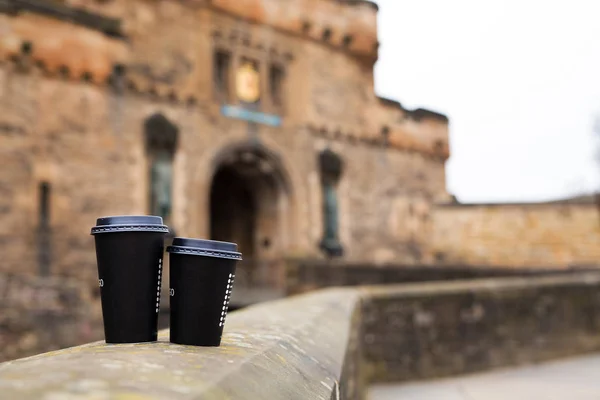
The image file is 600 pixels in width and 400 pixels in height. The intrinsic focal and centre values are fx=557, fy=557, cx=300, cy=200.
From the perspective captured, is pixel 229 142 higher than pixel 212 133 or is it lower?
lower

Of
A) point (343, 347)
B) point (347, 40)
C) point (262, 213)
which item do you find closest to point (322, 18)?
point (347, 40)

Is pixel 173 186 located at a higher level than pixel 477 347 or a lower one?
higher

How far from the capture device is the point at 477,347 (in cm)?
536

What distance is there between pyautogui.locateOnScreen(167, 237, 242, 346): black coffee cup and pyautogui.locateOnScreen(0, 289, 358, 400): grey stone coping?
2.6 inches

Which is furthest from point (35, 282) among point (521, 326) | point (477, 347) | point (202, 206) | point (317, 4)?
point (317, 4)

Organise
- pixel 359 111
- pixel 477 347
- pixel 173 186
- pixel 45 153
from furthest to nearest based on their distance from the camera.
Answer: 1. pixel 359 111
2. pixel 173 186
3. pixel 45 153
4. pixel 477 347

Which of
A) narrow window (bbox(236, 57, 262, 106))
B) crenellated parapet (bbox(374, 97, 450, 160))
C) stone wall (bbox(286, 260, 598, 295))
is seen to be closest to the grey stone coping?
stone wall (bbox(286, 260, 598, 295))

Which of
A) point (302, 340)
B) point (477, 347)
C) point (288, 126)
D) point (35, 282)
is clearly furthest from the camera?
point (288, 126)

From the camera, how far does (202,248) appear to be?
1.62 meters

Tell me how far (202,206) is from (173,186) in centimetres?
86

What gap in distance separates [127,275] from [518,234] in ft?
55.7

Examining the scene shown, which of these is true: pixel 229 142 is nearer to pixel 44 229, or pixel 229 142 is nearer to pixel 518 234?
pixel 44 229

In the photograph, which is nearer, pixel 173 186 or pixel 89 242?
pixel 89 242

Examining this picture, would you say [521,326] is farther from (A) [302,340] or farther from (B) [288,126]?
(B) [288,126]
